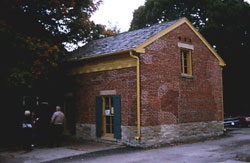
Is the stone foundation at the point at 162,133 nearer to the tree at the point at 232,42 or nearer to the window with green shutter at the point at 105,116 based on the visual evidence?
the window with green shutter at the point at 105,116

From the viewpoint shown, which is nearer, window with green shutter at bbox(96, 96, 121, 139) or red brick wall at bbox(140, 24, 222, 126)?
red brick wall at bbox(140, 24, 222, 126)

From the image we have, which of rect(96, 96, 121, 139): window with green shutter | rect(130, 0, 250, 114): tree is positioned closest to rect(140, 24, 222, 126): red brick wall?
rect(96, 96, 121, 139): window with green shutter

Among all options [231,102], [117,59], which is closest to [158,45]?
[117,59]

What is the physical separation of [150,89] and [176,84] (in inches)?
80.4

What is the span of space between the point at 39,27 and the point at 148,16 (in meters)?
22.9

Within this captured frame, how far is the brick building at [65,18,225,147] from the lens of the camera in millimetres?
12664

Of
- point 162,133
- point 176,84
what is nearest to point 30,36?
point 176,84

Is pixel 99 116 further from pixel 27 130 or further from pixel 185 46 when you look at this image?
pixel 185 46

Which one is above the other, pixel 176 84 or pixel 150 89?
pixel 176 84

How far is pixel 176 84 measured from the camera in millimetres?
14266

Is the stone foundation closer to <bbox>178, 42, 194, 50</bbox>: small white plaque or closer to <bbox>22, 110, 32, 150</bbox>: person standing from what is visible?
<bbox>22, 110, 32, 150</bbox>: person standing

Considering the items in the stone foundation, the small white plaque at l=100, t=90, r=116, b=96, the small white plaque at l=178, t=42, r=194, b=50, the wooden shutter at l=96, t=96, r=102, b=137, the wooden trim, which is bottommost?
the stone foundation

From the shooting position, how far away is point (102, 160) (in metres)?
9.80

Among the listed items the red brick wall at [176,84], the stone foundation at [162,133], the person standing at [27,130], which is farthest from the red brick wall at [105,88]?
the person standing at [27,130]
